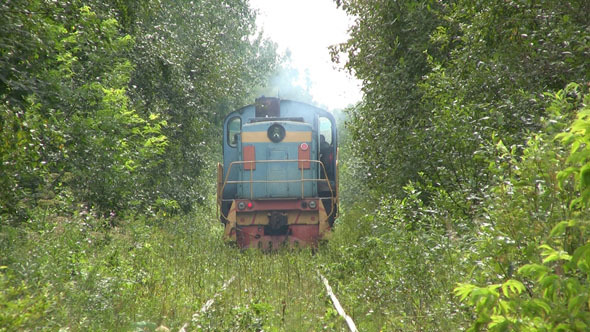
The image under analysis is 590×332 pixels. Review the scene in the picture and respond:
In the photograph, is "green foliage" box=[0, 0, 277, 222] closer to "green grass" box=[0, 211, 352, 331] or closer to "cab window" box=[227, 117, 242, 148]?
"green grass" box=[0, 211, 352, 331]

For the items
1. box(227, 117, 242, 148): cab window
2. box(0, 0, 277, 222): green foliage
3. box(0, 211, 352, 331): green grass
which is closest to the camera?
box(0, 211, 352, 331): green grass

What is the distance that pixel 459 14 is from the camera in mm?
8344

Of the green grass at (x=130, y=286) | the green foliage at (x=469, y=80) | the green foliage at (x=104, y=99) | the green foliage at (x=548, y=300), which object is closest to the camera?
the green foliage at (x=548, y=300)

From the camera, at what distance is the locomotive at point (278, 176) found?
42.2ft

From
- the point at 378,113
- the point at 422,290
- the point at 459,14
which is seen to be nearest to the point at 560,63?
the point at 459,14

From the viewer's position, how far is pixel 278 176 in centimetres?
1366

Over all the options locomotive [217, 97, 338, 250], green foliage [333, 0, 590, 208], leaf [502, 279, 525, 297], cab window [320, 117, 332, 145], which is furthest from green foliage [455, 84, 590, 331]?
cab window [320, 117, 332, 145]

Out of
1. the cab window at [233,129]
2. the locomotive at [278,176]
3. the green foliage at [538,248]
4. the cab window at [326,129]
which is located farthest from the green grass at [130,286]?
the cab window at [326,129]

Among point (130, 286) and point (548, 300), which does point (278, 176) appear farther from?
point (548, 300)

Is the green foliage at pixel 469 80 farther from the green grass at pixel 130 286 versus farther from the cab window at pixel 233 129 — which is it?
the cab window at pixel 233 129

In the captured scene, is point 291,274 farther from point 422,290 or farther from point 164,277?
point 422,290

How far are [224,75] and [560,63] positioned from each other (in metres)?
17.7

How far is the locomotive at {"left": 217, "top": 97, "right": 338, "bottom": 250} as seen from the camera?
507 inches

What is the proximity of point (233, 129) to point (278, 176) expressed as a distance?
1853mm
